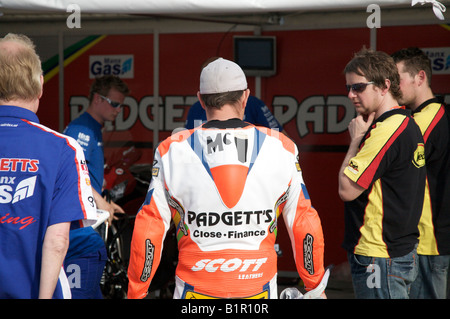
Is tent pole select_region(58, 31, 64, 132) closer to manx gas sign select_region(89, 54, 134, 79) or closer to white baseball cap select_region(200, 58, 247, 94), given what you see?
manx gas sign select_region(89, 54, 134, 79)

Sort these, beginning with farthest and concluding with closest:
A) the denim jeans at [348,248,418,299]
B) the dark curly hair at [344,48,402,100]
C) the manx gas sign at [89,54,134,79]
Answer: the manx gas sign at [89,54,134,79]
the dark curly hair at [344,48,402,100]
the denim jeans at [348,248,418,299]

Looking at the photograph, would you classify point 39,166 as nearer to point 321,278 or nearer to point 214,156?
point 214,156

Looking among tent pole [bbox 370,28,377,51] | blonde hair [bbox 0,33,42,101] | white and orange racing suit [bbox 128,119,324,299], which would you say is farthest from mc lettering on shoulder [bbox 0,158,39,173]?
tent pole [bbox 370,28,377,51]

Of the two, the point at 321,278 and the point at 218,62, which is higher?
the point at 218,62

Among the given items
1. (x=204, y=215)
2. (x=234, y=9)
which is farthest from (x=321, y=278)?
(x=234, y=9)

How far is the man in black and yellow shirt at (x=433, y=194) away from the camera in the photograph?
364cm

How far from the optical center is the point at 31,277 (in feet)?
7.04

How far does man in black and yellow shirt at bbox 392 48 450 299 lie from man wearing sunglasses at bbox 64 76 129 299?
187 centimetres

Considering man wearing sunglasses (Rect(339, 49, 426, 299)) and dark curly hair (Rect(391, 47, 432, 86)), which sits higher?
dark curly hair (Rect(391, 47, 432, 86))

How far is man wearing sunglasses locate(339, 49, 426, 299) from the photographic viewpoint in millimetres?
3090

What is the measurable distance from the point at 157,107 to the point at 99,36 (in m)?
1.03

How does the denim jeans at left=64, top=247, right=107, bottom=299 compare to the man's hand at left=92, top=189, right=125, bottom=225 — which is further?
the man's hand at left=92, top=189, right=125, bottom=225

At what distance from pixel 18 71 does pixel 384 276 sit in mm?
2006

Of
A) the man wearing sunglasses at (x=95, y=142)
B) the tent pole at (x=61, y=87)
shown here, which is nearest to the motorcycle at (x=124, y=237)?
the man wearing sunglasses at (x=95, y=142)
